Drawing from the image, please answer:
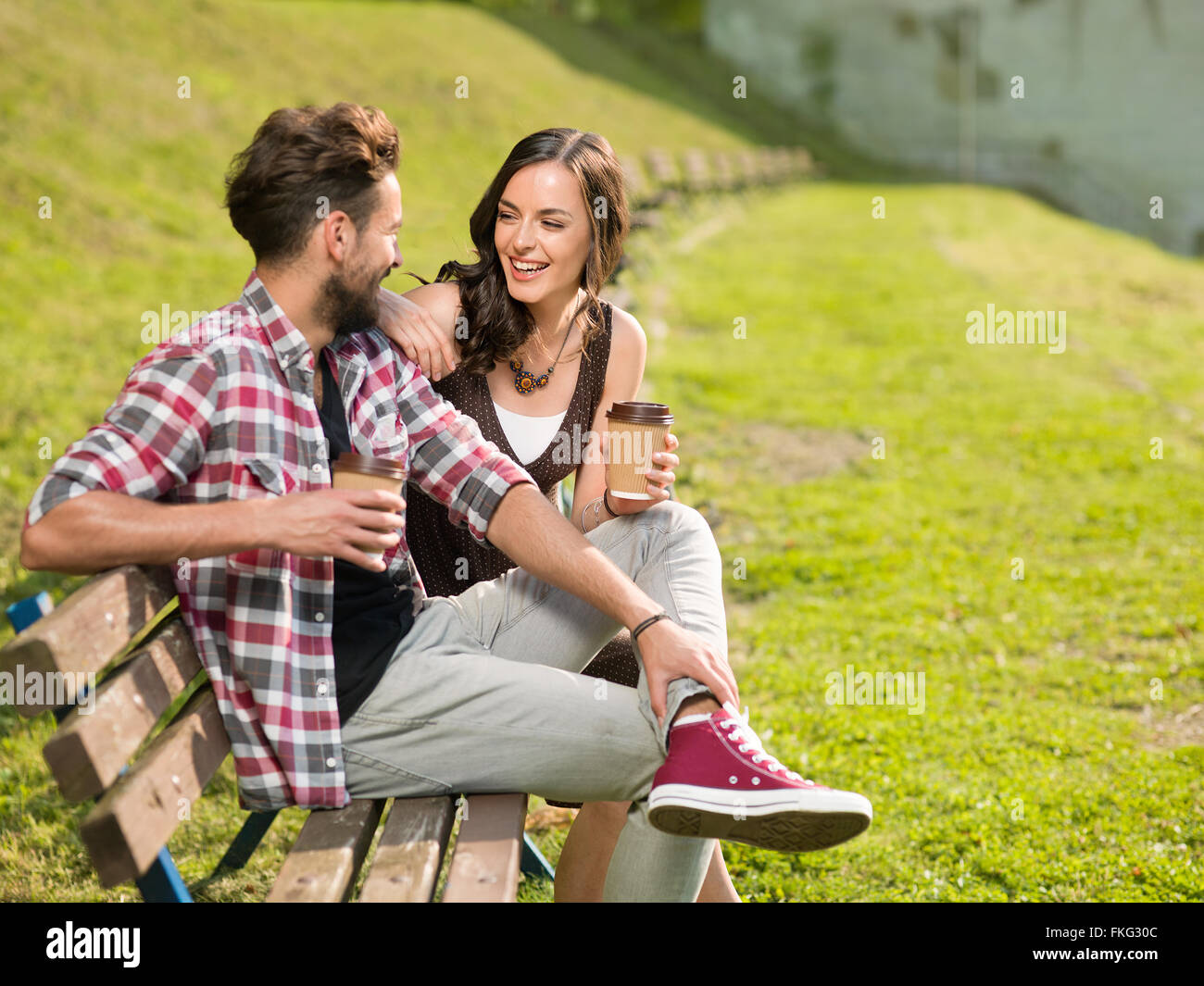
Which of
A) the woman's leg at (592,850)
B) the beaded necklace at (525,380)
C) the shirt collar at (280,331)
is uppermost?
the shirt collar at (280,331)

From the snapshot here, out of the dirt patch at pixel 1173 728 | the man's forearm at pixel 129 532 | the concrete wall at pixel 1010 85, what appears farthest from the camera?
the concrete wall at pixel 1010 85

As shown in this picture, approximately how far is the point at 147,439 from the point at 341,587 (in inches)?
21.2

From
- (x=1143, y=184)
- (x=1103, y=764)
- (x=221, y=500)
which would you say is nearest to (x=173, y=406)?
(x=221, y=500)

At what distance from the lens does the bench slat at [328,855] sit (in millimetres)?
2053

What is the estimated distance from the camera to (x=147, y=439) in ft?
7.04

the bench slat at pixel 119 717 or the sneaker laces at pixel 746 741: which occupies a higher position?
the bench slat at pixel 119 717

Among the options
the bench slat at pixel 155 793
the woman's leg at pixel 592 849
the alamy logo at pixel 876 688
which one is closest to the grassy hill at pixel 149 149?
the woman's leg at pixel 592 849

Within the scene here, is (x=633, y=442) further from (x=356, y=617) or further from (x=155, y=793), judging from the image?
(x=155, y=793)

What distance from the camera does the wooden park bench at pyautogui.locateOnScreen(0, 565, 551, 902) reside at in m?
1.88

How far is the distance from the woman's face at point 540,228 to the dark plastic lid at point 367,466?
1262mm

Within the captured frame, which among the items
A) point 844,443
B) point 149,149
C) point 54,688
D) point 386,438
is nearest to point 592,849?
point 386,438

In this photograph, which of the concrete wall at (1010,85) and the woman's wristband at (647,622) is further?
the concrete wall at (1010,85)

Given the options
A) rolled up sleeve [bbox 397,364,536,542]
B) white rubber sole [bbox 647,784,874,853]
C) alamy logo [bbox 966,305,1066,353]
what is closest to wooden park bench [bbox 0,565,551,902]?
white rubber sole [bbox 647,784,874,853]

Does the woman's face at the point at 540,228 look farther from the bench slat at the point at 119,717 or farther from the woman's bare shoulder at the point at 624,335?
the bench slat at the point at 119,717
